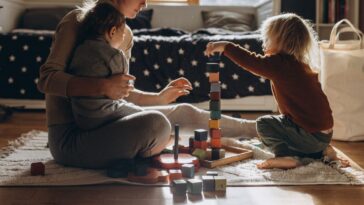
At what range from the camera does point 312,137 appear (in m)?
1.61

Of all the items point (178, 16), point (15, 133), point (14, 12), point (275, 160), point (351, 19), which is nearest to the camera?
point (275, 160)

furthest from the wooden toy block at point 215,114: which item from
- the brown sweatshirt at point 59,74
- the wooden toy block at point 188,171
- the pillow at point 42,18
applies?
the pillow at point 42,18

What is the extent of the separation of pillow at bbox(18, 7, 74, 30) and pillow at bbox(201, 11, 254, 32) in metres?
1.01

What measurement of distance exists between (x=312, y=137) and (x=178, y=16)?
2215 mm

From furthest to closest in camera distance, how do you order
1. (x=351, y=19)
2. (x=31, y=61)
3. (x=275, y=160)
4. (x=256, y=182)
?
(x=351, y=19), (x=31, y=61), (x=275, y=160), (x=256, y=182)

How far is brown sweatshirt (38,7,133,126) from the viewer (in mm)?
1359

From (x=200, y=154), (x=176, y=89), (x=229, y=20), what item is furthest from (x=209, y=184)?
(x=229, y=20)

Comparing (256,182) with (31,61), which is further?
(31,61)

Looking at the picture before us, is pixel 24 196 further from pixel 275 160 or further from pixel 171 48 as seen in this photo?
pixel 171 48

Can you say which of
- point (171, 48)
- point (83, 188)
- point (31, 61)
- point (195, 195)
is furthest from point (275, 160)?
point (31, 61)

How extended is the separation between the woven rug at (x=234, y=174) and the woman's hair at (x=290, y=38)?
0.35 metres

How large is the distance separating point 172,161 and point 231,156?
229 mm

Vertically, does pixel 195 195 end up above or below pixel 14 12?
below

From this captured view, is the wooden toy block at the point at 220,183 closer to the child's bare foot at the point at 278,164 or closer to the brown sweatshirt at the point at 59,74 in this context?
the child's bare foot at the point at 278,164
